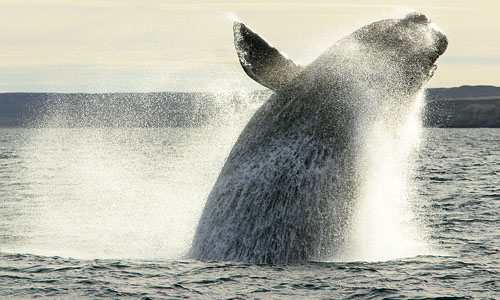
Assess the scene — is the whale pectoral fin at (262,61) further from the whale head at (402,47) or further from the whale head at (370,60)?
the whale head at (402,47)

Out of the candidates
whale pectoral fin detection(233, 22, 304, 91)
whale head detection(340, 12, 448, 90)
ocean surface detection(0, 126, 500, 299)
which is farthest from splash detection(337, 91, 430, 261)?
whale pectoral fin detection(233, 22, 304, 91)

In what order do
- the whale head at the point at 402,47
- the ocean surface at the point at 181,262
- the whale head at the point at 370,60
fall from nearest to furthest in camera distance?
the ocean surface at the point at 181,262
the whale head at the point at 370,60
the whale head at the point at 402,47

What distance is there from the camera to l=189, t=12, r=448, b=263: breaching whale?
32.3 feet

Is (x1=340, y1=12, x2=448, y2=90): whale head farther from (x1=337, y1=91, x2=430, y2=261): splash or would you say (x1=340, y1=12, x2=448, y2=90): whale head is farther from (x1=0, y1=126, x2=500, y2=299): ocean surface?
(x1=0, y1=126, x2=500, y2=299): ocean surface

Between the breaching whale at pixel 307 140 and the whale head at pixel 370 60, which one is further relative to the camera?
the whale head at pixel 370 60

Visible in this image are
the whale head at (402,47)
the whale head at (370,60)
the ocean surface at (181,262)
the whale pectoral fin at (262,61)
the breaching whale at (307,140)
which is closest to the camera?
the ocean surface at (181,262)

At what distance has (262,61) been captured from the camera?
10281 millimetres

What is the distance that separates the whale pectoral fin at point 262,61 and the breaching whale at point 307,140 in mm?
15

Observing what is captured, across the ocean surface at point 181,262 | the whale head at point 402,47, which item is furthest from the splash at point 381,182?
the whale head at point 402,47

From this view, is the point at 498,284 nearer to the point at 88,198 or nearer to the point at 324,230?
the point at 324,230

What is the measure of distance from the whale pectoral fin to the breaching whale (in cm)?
1

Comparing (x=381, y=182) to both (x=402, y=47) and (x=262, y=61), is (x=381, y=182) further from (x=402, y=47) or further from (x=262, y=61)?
(x=262, y=61)

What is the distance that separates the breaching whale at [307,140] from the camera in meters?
9.84

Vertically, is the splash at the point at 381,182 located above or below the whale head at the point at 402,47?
below
